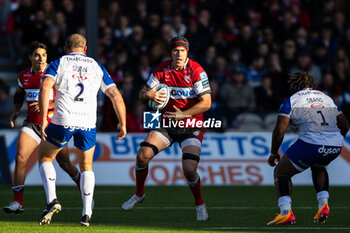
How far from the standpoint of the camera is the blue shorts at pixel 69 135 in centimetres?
885

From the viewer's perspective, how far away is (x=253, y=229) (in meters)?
8.87

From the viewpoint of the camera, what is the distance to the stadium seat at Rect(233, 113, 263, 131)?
16531mm

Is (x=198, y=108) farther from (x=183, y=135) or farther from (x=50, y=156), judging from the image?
(x=50, y=156)

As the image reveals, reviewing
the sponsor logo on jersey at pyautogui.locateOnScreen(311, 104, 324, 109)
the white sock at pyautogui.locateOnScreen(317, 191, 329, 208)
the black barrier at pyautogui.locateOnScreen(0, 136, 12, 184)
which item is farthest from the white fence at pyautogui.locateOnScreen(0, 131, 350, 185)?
the sponsor logo on jersey at pyautogui.locateOnScreen(311, 104, 324, 109)

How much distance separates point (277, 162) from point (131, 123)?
758cm

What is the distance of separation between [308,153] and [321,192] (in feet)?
1.97

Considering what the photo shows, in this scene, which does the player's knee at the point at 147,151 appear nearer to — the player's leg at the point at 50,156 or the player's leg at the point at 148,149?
the player's leg at the point at 148,149

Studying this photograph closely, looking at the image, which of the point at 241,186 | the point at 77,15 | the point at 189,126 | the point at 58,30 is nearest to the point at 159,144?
the point at 189,126

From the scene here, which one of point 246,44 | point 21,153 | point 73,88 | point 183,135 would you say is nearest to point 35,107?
point 21,153

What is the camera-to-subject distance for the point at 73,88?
29.0ft

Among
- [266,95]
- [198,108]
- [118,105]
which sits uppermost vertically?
[118,105]

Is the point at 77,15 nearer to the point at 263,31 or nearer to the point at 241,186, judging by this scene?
the point at 263,31

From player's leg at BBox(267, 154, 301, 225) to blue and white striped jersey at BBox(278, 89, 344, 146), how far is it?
0.39 metres

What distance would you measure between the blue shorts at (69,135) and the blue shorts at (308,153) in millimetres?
2441
